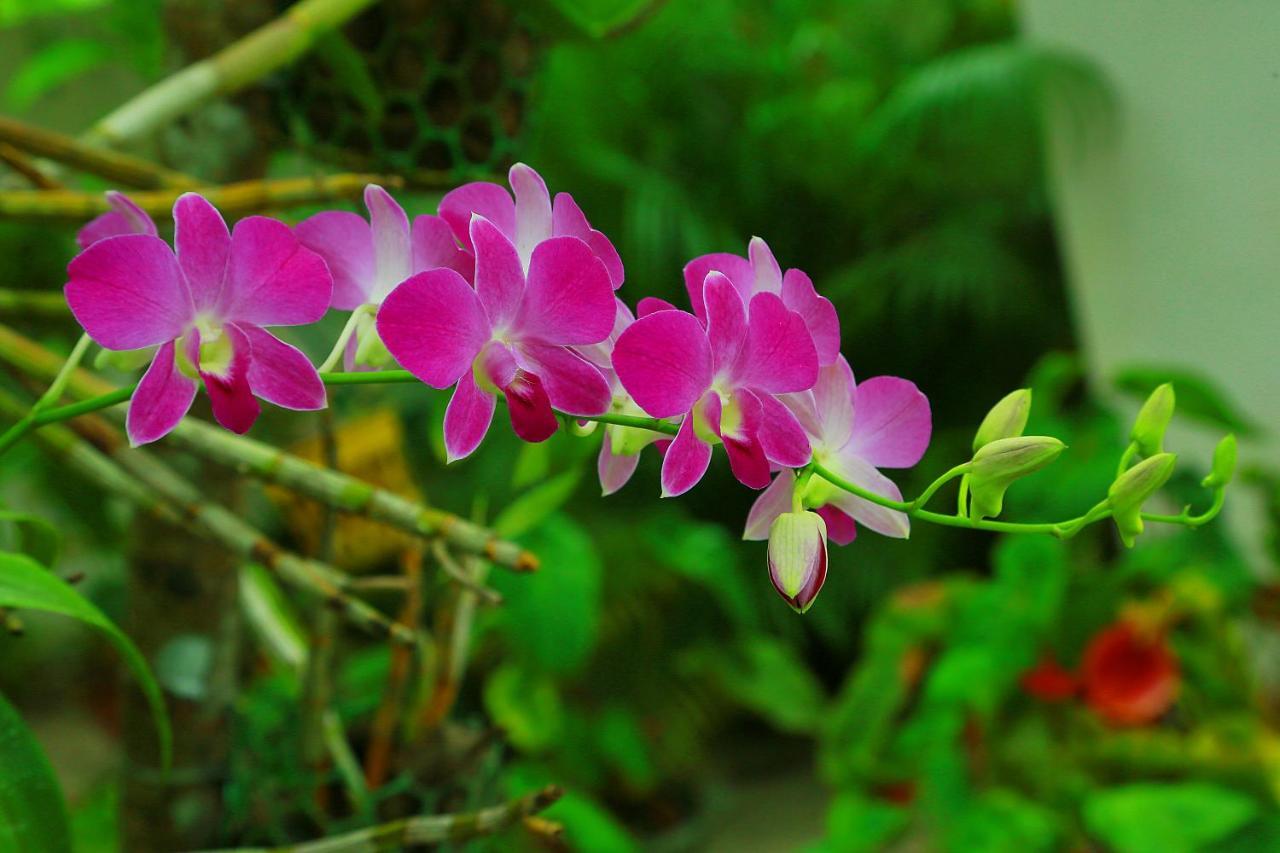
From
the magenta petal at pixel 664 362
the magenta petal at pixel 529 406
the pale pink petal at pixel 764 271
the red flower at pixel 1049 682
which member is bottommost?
the red flower at pixel 1049 682

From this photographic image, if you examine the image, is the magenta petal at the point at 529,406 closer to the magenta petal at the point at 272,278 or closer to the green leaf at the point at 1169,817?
the magenta petal at the point at 272,278

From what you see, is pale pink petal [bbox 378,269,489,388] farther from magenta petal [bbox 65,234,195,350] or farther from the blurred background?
the blurred background

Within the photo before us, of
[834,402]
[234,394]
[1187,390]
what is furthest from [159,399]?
[1187,390]

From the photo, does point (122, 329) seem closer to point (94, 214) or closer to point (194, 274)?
point (194, 274)

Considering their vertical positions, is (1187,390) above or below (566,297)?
below

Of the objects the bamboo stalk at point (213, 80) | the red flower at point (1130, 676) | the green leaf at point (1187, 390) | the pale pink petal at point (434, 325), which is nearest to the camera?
the pale pink petal at point (434, 325)

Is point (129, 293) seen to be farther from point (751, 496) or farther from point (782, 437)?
point (751, 496)

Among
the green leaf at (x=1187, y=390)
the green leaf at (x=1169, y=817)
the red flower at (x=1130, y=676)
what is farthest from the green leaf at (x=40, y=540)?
the red flower at (x=1130, y=676)
